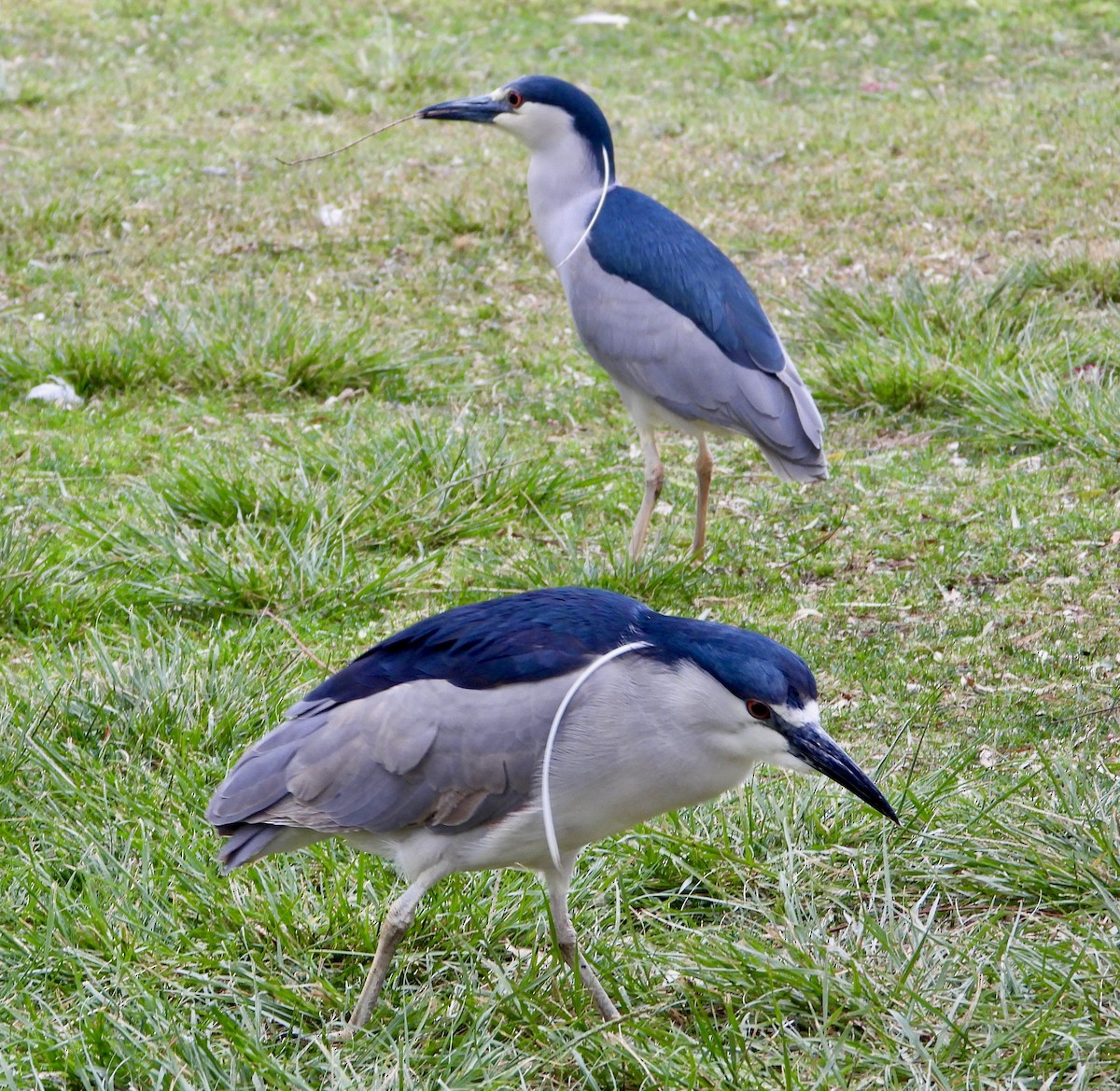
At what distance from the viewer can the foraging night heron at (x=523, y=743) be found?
102 inches

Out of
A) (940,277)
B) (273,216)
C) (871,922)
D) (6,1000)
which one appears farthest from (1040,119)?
(6,1000)

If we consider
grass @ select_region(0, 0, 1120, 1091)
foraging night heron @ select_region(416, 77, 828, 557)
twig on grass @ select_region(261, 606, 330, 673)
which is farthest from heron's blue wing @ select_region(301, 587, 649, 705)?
foraging night heron @ select_region(416, 77, 828, 557)

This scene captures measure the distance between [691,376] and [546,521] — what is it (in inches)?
26.9

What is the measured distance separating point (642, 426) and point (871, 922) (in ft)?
8.41

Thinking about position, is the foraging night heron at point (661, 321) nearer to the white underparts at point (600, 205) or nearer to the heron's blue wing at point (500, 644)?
the white underparts at point (600, 205)

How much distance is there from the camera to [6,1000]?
9.41ft

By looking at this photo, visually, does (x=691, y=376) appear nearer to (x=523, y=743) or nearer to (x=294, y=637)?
(x=294, y=637)

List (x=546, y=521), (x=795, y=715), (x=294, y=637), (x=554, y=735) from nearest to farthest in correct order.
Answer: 1. (x=795, y=715)
2. (x=554, y=735)
3. (x=294, y=637)
4. (x=546, y=521)

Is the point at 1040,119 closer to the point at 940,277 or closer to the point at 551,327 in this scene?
the point at 940,277

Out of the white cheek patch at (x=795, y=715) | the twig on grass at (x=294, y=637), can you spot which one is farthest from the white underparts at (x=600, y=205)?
the white cheek patch at (x=795, y=715)

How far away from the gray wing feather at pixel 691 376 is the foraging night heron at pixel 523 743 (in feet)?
6.73

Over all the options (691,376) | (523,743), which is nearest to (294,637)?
(691,376)

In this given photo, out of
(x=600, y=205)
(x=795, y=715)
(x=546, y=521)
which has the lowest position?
(x=546, y=521)

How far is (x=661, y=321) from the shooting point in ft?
16.4
